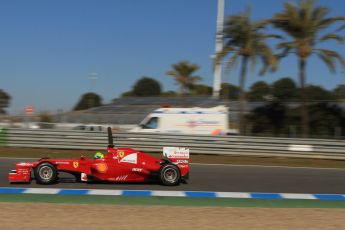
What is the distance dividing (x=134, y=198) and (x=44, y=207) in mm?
1739

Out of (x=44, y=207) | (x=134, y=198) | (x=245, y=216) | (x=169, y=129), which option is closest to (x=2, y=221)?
(x=44, y=207)

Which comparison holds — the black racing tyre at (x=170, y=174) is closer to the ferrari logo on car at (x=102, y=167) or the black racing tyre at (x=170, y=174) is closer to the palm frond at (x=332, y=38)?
the ferrari logo on car at (x=102, y=167)

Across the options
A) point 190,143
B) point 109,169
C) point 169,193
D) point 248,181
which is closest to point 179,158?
point 169,193

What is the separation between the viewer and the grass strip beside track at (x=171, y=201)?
8164 millimetres

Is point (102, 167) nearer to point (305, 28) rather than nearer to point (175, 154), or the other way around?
point (175, 154)

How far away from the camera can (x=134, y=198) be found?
8547 mm

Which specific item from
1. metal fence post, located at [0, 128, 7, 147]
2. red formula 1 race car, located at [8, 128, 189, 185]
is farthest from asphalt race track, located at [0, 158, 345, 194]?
metal fence post, located at [0, 128, 7, 147]

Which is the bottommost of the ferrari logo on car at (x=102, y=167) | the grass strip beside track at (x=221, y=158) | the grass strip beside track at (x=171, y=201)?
the grass strip beside track at (x=171, y=201)

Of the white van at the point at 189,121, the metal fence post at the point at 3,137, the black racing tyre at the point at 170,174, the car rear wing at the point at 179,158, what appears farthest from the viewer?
the white van at the point at 189,121

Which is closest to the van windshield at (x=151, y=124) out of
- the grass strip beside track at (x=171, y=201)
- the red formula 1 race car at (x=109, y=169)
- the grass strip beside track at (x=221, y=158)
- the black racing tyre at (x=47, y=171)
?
the grass strip beside track at (x=221, y=158)

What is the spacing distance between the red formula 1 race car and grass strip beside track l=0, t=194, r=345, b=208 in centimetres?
110

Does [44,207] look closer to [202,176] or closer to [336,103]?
[202,176]

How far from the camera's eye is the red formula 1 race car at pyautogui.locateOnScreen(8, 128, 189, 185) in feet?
31.7

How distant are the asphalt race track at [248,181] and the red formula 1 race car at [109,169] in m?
0.15
